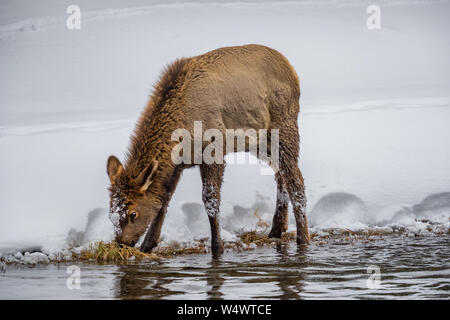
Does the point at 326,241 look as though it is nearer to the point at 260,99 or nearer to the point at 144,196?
the point at 260,99

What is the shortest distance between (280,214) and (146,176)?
2.50 m

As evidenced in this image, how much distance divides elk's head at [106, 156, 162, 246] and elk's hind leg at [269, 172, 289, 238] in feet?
7.56

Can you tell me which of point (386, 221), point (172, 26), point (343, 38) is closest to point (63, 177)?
point (386, 221)

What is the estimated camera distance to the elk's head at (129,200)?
25.0 feet

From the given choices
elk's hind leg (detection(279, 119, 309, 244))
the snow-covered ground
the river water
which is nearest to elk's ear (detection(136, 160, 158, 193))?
the river water

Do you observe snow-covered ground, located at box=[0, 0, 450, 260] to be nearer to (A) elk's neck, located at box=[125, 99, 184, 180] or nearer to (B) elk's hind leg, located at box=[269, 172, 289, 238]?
(B) elk's hind leg, located at box=[269, 172, 289, 238]

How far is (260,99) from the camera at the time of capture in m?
8.79

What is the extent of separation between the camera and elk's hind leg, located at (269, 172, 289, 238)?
942cm

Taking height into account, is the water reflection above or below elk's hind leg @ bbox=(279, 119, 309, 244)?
below

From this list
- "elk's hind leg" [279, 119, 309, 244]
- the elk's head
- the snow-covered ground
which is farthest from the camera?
the snow-covered ground

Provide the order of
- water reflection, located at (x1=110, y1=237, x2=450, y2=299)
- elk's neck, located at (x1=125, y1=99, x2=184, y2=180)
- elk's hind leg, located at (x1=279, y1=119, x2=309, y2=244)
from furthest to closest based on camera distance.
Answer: elk's hind leg, located at (x1=279, y1=119, x2=309, y2=244) → elk's neck, located at (x1=125, y1=99, x2=184, y2=180) → water reflection, located at (x1=110, y1=237, x2=450, y2=299)

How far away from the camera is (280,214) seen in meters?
9.43

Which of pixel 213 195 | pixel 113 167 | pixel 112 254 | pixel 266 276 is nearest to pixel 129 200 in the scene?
pixel 113 167

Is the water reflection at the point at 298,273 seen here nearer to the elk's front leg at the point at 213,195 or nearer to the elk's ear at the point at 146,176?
the elk's front leg at the point at 213,195
